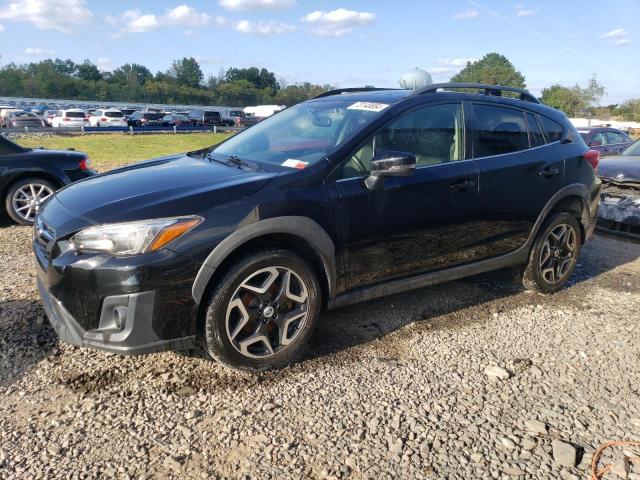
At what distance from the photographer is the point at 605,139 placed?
14.7m

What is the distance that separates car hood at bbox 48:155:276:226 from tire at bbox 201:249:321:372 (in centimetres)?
41

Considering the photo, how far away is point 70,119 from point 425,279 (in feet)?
124

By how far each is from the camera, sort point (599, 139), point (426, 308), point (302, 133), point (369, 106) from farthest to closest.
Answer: point (599, 139) → point (426, 308) → point (302, 133) → point (369, 106)

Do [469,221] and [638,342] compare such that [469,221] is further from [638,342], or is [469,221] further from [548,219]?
[638,342]

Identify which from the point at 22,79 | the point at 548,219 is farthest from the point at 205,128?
the point at 22,79

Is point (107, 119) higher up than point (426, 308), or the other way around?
point (107, 119)

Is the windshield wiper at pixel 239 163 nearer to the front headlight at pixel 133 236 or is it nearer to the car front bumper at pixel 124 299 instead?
the front headlight at pixel 133 236

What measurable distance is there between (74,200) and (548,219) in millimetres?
3801

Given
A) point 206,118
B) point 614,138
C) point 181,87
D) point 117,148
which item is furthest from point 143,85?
point 614,138

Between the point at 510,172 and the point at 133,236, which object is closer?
the point at 133,236

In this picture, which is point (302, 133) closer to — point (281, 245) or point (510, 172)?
point (281, 245)

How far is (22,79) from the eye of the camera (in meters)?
84.4

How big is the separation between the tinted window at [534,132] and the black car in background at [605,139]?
1065 centimetres

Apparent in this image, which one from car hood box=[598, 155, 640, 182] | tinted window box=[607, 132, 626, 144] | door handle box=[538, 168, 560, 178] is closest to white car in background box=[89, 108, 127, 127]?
tinted window box=[607, 132, 626, 144]
